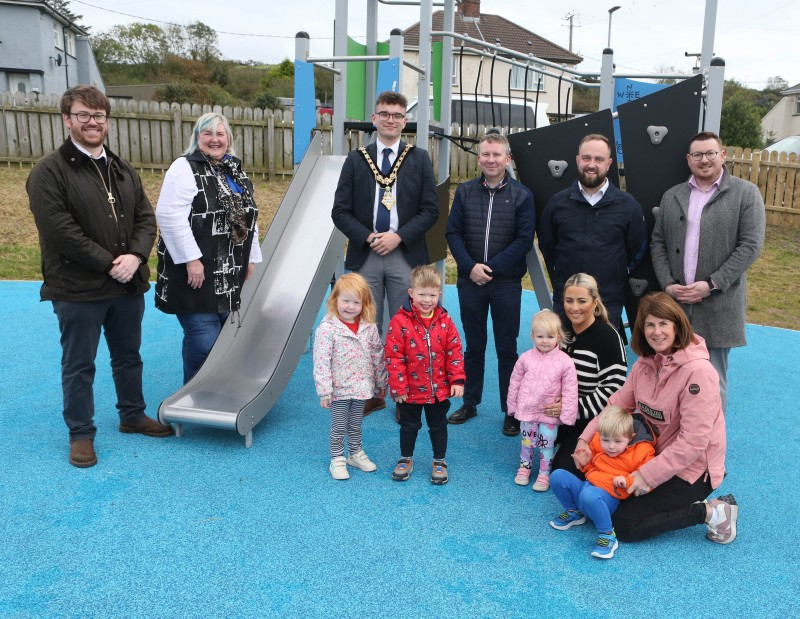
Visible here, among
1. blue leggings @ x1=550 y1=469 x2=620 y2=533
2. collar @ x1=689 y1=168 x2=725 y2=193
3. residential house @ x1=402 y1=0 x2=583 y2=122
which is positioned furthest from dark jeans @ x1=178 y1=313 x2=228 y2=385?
residential house @ x1=402 y1=0 x2=583 y2=122

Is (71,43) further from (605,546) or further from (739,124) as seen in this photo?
(605,546)

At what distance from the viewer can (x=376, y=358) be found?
12.8ft

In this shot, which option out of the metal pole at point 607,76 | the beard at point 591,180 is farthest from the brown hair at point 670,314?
the metal pole at point 607,76

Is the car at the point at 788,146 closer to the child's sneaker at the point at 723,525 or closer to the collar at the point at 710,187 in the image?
the collar at the point at 710,187

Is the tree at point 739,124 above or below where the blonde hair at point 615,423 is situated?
above

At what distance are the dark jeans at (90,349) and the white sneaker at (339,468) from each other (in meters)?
1.37

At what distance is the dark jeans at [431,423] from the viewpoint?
380cm

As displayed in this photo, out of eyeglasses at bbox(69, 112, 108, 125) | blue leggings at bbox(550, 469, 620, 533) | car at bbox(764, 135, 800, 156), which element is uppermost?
car at bbox(764, 135, 800, 156)

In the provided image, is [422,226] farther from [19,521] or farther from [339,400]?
[19,521]

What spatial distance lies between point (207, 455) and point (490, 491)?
1664 mm

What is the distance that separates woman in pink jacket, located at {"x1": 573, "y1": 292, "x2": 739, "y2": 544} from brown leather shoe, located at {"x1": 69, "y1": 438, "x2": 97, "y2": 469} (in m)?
2.81

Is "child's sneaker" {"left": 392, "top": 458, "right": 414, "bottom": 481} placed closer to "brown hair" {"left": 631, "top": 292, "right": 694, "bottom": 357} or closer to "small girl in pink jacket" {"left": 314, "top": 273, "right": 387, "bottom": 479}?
"small girl in pink jacket" {"left": 314, "top": 273, "right": 387, "bottom": 479}

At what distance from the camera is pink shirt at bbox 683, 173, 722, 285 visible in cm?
407

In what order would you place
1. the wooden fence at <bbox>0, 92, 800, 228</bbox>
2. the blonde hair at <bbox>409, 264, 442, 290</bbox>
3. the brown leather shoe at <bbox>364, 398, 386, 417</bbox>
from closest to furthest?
the blonde hair at <bbox>409, 264, 442, 290</bbox> < the brown leather shoe at <bbox>364, 398, 386, 417</bbox> < the wooden fence at <bbox>0, 92, 800, 228</bbox>
